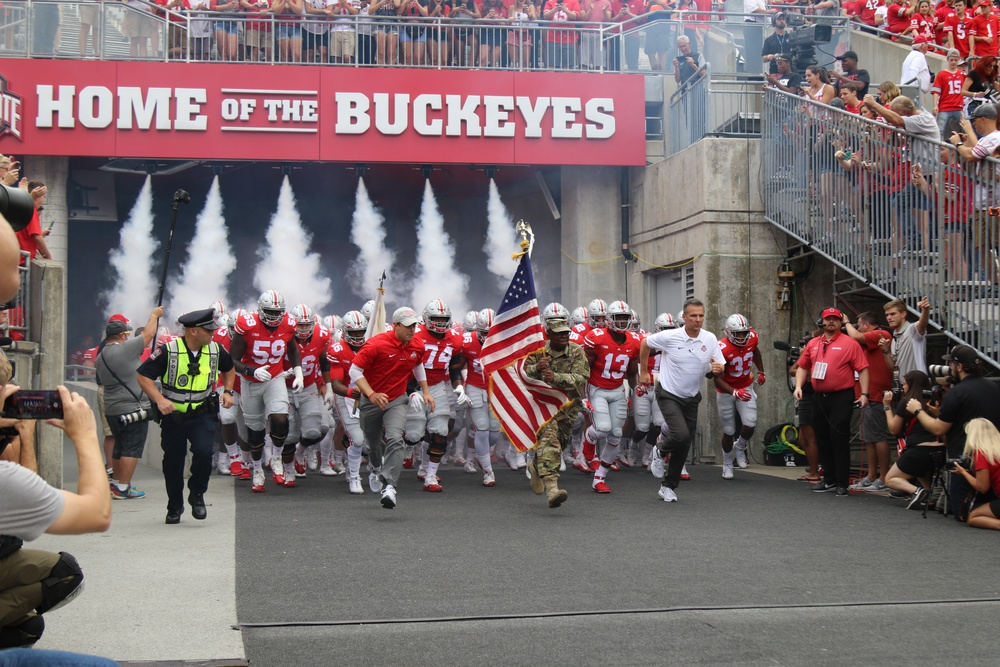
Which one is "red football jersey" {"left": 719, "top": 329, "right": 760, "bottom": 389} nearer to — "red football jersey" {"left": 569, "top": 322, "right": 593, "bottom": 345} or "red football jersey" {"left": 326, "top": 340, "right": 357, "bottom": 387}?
"red football jersey" {"left": 569, "top": 322, "right": 593, "bottom": 345}

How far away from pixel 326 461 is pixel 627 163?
7996 mm

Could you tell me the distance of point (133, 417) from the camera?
36.8 feet

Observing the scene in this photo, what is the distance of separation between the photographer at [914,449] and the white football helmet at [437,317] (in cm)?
476

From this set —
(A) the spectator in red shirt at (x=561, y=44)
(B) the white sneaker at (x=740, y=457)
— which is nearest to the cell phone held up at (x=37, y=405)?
(B) the white sneaker at (x=740, y=457)

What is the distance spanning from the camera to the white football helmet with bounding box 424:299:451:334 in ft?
41.4

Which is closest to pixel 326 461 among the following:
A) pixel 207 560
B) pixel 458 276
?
pixel 207 560

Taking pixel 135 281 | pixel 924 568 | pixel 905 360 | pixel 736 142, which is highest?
pixel 736 142

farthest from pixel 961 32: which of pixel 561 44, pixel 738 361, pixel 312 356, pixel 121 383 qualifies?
pixel 121 383

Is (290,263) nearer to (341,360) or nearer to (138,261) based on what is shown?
(138,261)

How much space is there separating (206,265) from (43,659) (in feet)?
68.1

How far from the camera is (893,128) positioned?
510 inches

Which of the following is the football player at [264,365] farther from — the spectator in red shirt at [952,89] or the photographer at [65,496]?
the photographer at [65,496]

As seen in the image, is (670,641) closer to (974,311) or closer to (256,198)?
(974,311)

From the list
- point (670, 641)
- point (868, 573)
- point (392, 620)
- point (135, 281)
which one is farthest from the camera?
point (135, 281)
